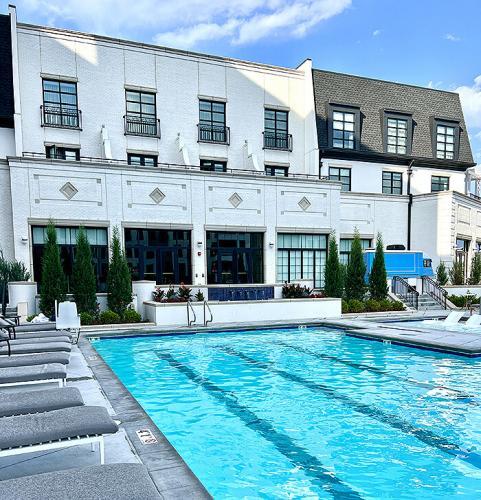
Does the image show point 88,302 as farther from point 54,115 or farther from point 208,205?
point 54,115

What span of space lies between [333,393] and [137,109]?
19505 millimetres

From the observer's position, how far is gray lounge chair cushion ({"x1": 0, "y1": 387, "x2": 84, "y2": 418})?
4.67 meters

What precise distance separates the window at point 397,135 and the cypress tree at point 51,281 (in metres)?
22.9

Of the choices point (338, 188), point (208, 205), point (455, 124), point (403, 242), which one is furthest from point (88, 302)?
point (455, 124)

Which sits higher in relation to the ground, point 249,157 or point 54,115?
point 54,115

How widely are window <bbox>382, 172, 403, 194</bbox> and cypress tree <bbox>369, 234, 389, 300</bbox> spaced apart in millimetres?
8510

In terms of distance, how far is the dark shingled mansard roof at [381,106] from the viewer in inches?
1046

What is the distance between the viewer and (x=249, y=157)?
24.1 metres

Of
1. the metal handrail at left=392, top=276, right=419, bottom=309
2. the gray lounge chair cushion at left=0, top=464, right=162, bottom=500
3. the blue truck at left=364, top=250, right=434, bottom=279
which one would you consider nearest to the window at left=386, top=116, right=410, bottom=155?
the blue truck at left=364, top=250, right=434, bottom=279

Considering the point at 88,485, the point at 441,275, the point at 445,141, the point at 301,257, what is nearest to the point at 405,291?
the point at 441,275

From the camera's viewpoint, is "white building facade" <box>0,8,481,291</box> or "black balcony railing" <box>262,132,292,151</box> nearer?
"white building facade" <box>0,8,481,291</box>

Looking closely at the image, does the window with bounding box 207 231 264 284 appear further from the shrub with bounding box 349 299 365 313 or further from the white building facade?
the shrub with bounding box 349 299 365 313

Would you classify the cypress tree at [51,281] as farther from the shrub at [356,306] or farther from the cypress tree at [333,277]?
the shrub at [356,306]

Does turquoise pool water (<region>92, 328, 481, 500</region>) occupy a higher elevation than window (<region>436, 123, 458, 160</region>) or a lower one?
lower
